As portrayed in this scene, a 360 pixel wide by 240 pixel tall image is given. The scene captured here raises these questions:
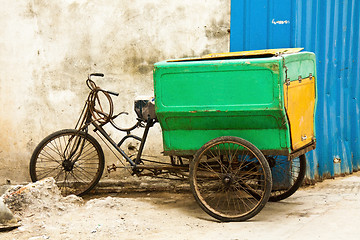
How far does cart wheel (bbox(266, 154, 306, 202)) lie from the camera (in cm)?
559

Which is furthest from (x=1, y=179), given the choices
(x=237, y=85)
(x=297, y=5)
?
(x=297, y=5)

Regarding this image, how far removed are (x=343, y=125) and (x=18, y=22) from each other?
4.06 metres

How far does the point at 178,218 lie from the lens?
5.16 m

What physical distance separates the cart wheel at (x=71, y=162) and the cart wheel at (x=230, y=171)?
146cm

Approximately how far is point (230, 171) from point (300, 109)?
869mm

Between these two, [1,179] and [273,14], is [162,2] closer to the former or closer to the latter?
[273,14]

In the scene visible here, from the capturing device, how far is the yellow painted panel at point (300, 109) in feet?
15.8

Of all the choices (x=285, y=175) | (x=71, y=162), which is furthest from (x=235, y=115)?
(x=71, y=162)

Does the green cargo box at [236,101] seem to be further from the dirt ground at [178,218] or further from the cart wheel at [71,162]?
the cart wheel at [71,162]

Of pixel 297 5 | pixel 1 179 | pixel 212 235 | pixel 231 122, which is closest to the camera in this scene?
pixel 212 235

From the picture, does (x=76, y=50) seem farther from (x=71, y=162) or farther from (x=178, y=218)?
(x=178, y=218)

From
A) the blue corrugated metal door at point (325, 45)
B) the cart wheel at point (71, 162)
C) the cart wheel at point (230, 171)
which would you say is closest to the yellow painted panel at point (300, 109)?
the cart wheel at point (230, 171)

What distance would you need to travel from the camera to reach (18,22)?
21.5 ft

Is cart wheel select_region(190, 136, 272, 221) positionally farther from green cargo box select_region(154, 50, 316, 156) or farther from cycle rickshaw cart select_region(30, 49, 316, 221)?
green cargo box select_region(154, 50, 316, 156)
